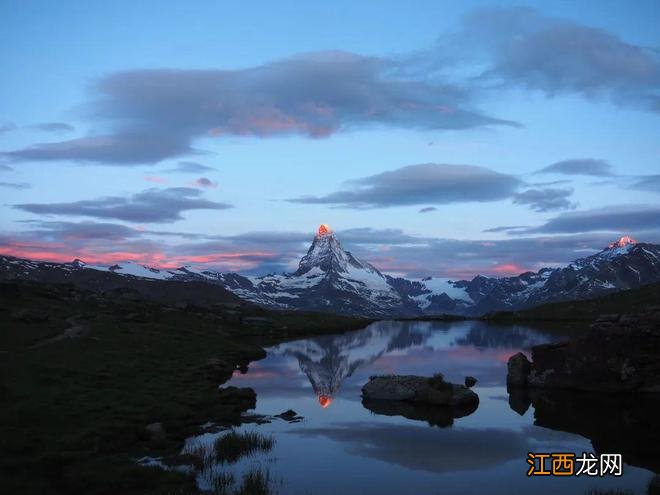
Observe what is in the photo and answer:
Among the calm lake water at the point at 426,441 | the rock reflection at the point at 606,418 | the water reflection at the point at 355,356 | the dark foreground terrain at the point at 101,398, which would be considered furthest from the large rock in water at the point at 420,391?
the dark foreground terrain at the point at 101,398

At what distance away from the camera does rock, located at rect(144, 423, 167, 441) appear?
33.4m

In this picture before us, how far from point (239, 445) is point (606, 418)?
26.2 meters

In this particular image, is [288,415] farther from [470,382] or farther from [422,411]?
[470,382]

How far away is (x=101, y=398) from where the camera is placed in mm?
41188

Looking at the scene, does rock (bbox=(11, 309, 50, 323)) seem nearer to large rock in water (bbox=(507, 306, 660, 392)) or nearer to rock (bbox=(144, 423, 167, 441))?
rock (bbox=(144, 423, 167, 441))

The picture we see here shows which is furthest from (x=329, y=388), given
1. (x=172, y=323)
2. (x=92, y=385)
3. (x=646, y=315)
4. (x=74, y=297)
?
(x=74, y=297)

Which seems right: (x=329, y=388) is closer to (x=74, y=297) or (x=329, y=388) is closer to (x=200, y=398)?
(x=200, y=398)

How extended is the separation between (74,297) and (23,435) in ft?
326

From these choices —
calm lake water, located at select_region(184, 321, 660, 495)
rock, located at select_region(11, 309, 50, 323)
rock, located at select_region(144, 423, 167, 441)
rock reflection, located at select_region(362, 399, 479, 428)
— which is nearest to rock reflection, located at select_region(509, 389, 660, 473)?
calm lake water, located at select_region(184, 321, 660, 495)

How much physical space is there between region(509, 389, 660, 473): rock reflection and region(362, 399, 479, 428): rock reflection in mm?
4746

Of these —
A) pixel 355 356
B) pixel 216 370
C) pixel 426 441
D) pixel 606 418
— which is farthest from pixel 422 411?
pixel 355 356

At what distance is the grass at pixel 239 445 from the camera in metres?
30.8

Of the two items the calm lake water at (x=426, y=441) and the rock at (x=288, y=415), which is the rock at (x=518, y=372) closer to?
the calm lake water at (x=426, y=441)

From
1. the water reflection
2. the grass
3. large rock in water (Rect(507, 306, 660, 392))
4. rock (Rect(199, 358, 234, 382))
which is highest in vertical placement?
large rock in water (Rect(507, 306, 660, 392))
